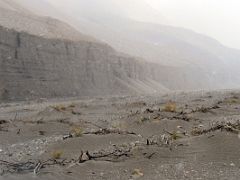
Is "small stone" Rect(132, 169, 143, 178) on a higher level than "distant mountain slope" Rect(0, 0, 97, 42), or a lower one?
lower

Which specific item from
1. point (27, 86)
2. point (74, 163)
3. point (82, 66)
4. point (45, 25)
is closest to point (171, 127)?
point (74, 163)

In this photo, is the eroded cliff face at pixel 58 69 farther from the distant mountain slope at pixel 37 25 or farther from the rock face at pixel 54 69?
the distant mountain slope at pixel 37 25

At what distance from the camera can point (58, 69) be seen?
136 feet

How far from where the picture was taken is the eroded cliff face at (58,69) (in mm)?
37531

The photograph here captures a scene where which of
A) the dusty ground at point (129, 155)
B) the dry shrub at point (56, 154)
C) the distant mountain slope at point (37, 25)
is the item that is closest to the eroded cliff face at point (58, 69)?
the distant mountain slope at point (37, 25)

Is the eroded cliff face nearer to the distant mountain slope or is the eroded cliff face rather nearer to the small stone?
the distant mountain slope

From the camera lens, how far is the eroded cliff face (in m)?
37.5

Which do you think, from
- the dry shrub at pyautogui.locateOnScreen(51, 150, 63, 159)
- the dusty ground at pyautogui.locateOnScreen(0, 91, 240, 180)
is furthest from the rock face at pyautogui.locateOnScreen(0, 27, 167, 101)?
the dry shrub at pyautogui.locateOnScreen(51, 150, 63, 159)

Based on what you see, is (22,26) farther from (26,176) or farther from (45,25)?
(26,176)

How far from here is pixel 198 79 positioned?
254ft

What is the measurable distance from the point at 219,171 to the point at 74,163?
2.01 meters

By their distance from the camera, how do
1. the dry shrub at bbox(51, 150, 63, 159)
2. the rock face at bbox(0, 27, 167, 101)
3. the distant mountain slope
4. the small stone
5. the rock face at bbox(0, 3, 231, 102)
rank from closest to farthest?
the small stone < the dry shrub at bbox(51, 150, 63, 159) < the rock face at bbox(0, 27, 167, 101) < the rock face at bbox(0, 3, 231, 102) < the distant mountain slope

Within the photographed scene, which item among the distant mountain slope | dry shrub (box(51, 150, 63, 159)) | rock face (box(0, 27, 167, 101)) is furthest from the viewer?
the distant mountain slope

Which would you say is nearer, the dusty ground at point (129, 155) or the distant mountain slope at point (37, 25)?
the dusty ground at point (129, 155)
